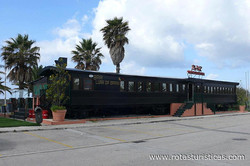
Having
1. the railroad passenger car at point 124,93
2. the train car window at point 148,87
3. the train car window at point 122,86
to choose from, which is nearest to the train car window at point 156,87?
the railroad passenger car at point 124,93

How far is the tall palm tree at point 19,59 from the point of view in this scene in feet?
103

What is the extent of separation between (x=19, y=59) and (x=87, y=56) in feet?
32.6

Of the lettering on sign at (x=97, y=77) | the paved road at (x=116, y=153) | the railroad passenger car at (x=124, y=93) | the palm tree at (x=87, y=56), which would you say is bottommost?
the paved road at (x=116, y=153)

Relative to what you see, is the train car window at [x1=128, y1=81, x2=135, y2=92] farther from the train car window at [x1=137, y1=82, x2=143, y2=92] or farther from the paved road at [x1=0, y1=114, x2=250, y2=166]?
the paved road at [x1=0, y1=114, x2=250, y2=166]

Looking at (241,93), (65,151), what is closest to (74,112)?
Answer: (65,151)

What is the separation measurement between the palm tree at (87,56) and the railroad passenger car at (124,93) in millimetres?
12177

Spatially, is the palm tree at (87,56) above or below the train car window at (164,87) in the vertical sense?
above

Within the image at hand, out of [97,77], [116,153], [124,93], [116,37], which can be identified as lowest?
Answer: [116,153]

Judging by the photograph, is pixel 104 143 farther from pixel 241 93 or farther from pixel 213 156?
pixel 241 93

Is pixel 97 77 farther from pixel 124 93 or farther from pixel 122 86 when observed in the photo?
pixel 124 93

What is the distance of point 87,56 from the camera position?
3788 centimetres

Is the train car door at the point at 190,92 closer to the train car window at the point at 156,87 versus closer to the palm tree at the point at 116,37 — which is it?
the train car window at the point at 156,87

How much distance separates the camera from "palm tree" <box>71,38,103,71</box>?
124 feet

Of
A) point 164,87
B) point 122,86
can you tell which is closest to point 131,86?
point 122,86
